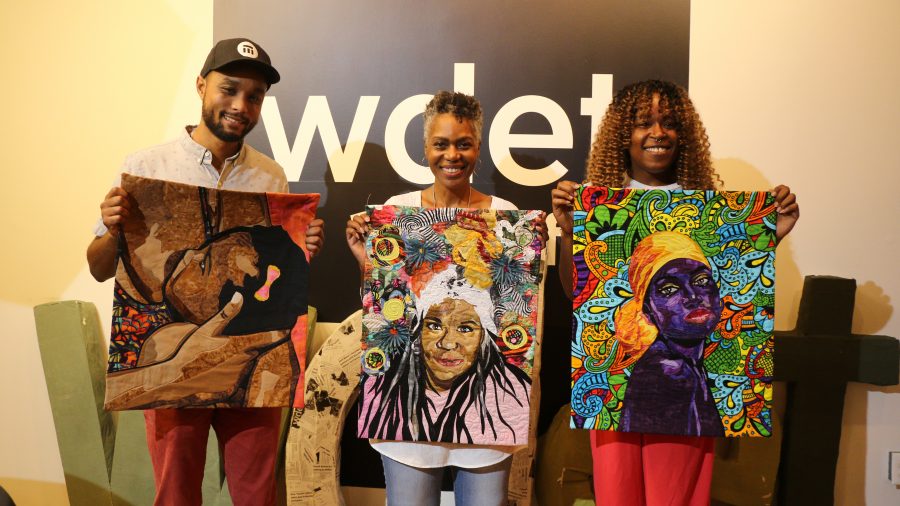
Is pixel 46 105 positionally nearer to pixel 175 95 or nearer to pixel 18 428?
pixel 175 95

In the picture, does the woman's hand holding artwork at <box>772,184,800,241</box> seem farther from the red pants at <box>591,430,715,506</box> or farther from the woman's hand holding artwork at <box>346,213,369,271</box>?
the woman's hand holding artwork at <box>346,213,369,271</box>

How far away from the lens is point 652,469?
2045 millimetres

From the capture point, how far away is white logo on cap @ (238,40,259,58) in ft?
7.47

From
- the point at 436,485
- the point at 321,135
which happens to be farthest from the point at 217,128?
the point at 436,485

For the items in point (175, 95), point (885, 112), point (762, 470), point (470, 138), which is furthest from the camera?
point (175, 95)

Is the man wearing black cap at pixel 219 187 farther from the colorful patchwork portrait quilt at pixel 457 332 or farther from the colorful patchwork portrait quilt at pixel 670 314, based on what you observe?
the colorful patchwork portrait quilt at pixel 670 314

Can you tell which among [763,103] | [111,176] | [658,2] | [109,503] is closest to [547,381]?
[763,103]

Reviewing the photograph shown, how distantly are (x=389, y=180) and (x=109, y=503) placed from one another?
76.5 inches

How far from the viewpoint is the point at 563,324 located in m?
3.07

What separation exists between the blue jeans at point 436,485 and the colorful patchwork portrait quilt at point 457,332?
103mm

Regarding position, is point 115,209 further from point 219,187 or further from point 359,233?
point 359,233

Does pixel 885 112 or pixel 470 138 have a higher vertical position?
pixel 885 112

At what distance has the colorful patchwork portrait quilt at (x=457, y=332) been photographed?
206 cm

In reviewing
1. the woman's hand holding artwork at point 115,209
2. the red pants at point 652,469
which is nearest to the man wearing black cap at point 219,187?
the woman's hand holding artwork at point 115,209
